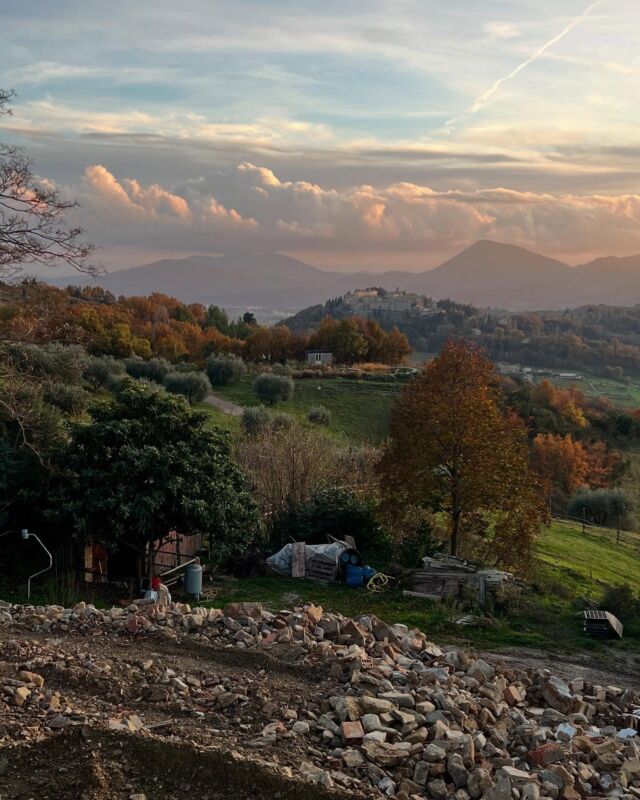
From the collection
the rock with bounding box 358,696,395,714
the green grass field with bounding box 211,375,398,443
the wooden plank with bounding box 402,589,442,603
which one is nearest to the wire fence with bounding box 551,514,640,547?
the green grass field with bounding box 211,375,398,443

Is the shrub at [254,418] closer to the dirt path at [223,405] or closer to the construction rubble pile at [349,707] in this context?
the dirt path at [223,405]

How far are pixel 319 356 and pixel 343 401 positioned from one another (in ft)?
67.2

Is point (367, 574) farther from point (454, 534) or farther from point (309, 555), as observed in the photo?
point (454, 534)

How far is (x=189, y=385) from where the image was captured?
4412 centimetres

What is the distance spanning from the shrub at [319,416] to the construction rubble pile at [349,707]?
34.0 m

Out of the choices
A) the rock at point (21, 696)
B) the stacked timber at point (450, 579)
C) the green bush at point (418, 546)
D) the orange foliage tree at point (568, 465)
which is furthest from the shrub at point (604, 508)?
the rock at point (21, 696)

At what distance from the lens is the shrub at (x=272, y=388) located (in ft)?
162

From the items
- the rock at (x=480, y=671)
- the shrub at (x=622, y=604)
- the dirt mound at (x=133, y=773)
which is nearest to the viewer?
the dirt mound at (x=133, y=773)

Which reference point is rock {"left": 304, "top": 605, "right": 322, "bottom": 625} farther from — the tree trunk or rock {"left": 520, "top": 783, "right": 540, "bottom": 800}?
the tree trunk

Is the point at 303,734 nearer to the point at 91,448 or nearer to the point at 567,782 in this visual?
the point at 567,782

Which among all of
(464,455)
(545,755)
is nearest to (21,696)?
(545,755)

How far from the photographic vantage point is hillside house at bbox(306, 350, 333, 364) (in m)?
72.8

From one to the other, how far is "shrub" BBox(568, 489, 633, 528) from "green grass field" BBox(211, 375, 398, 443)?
Result: 11.2 metres

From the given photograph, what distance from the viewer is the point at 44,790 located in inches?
246
